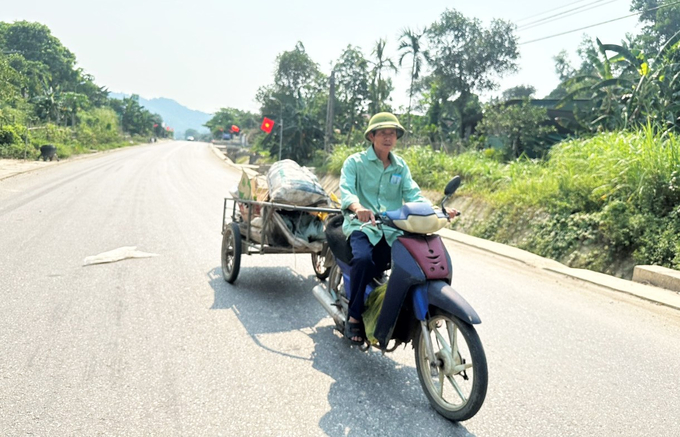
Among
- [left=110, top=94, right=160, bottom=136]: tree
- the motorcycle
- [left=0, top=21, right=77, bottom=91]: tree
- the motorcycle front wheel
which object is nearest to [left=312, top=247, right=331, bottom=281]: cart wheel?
the motorcycle

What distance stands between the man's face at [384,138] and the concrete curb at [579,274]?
4042mm

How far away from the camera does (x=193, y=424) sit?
2.89 m

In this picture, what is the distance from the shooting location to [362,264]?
11.8 ft

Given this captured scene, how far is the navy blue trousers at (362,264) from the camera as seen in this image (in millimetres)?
3596

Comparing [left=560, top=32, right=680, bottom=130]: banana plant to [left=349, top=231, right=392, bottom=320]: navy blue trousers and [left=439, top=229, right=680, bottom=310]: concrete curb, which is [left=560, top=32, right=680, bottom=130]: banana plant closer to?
[left=439, top=229, right=680, bottom=310]: concrete curb

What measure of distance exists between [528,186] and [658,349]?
6.54 m

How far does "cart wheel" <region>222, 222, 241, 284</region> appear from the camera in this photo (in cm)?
576

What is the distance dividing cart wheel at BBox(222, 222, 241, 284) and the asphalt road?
0.18m

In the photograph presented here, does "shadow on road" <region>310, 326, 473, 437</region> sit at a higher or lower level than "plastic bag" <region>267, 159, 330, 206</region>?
lower

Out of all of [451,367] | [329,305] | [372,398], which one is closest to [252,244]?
[329,305]

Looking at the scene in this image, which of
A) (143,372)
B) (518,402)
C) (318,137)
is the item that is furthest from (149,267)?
(318,137)

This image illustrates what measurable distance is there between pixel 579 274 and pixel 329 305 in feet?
15.1

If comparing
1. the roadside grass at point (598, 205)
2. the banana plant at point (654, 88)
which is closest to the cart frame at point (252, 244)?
the roadside grass at point (598, 205)

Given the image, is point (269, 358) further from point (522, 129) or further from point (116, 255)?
point (522, 129)
